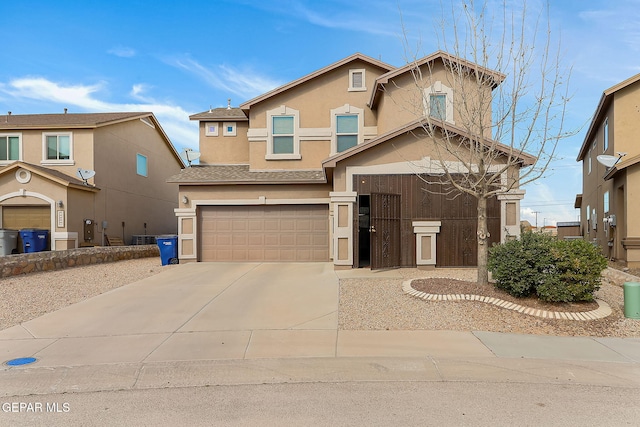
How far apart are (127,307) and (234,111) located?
1207cm

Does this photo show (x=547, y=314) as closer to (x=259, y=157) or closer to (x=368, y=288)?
(x=368, y=288)

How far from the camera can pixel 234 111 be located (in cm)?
1948

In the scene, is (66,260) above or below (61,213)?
below

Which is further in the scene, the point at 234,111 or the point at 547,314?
the point at 234,111

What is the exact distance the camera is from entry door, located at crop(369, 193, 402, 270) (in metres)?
12.6

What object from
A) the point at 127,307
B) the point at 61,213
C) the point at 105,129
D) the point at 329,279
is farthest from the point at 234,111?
the point at 127,307

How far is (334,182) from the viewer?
523 inches

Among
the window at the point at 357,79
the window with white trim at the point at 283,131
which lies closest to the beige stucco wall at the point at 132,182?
the window with white trim at the point at 283,131

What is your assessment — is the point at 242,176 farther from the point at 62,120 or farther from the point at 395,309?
the point at 62,120

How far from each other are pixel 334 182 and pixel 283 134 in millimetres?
4968

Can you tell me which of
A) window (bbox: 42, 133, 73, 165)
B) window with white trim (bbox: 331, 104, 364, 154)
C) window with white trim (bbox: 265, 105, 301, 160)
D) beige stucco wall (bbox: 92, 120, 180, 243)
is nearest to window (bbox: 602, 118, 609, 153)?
window with white trim (bbox: 331, 104, 364, 154)

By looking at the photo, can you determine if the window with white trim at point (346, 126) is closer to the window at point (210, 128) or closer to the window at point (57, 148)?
the window at point (210, 128)

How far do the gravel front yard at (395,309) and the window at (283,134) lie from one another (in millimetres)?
7508

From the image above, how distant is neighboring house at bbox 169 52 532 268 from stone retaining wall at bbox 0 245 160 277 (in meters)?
3.34
